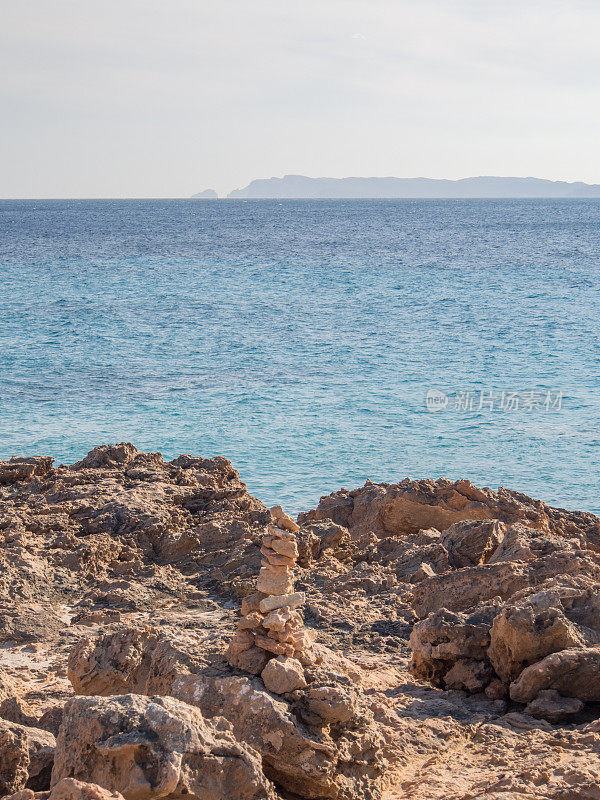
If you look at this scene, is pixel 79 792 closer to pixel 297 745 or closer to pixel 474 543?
pixel 297 745

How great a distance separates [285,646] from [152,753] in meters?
1.40

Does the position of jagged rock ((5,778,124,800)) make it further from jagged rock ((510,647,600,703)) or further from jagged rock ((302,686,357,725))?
jagged rock ((510,647,600,703))

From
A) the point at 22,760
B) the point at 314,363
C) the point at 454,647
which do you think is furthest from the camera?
the point at 314,363

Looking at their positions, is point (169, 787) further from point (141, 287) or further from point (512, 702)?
point (141, 287)

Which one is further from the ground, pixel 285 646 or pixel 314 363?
pixel 285 646

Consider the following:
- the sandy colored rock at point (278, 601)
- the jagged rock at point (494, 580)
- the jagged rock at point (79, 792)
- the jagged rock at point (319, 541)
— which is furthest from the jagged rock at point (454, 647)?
the jagged rock at point (79, 792)

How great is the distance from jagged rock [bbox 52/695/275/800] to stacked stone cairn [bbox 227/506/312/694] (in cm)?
77

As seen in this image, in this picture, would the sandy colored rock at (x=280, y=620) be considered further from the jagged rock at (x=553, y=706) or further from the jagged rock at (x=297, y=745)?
the jagged rock at (x=553, y=706)

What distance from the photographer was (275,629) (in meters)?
5.21

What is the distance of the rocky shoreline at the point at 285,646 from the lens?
168 inches

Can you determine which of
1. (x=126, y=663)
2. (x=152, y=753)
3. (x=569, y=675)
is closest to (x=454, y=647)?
(x=569, y=675)

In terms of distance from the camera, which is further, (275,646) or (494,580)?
(494,580)

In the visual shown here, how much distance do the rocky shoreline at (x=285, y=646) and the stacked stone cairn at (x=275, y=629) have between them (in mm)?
13

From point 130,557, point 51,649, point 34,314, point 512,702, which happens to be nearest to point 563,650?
point 512,702
